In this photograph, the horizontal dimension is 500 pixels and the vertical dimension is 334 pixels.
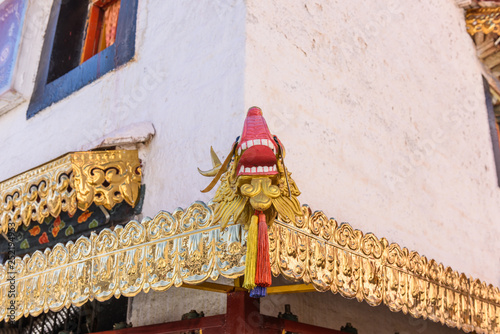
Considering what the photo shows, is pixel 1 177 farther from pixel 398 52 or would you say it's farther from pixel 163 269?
pixel 398 52

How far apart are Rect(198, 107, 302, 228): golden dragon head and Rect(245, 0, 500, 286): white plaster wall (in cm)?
74

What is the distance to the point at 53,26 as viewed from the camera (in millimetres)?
5633

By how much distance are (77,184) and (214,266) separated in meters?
1.33

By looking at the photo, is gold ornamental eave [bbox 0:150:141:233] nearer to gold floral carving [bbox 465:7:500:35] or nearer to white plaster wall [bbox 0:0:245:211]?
white plaster wall [bbox 0:0:245:211]

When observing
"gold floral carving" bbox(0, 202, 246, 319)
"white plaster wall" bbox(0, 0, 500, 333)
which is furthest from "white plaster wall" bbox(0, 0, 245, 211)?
"gold floral carving" bbox(0, 202, 246, 319)

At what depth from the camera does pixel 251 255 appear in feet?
8.11

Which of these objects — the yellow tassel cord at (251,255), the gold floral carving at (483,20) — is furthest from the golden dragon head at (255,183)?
the gold floral carving at (483,20)

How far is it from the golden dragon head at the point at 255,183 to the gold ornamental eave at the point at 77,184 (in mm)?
1188

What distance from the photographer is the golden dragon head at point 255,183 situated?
102 inches

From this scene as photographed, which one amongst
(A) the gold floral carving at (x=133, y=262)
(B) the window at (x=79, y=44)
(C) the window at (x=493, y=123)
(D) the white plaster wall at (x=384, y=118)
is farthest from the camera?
(C) the window at (x=493, y=123)

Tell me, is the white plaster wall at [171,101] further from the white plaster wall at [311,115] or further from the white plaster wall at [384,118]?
the white plaster wall at [384,118]

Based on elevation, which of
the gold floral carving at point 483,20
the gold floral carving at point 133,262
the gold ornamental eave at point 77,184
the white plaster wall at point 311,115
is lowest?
the gold floral carving at point 133,262

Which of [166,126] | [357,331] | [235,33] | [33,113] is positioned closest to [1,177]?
[33,113]

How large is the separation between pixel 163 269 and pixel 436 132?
134 inches
